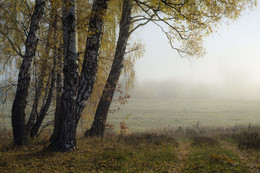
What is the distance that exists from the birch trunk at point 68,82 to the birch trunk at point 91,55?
0.61 meters

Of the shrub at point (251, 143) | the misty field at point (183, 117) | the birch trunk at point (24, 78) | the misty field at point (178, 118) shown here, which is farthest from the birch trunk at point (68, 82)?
the misty field at point (183, 117)

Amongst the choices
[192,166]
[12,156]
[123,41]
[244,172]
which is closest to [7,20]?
[123,41]

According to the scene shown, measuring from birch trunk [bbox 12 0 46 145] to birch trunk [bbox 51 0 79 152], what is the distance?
1.38 metres

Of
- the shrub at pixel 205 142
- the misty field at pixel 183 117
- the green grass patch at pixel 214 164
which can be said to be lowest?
the misty field at pixel 183 117

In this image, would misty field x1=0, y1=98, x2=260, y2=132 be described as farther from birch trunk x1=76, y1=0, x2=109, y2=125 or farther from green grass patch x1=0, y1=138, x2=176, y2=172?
green grass patch x1=0, y1=138, x2=176, y2=172

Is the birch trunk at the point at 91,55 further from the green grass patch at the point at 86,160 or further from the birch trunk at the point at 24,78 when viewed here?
the birch trunk at the point at 24,78

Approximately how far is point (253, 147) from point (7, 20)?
41.4 ft

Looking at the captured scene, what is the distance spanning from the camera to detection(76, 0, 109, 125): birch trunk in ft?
24.9

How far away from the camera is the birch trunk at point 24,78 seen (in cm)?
773

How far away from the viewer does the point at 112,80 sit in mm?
11195

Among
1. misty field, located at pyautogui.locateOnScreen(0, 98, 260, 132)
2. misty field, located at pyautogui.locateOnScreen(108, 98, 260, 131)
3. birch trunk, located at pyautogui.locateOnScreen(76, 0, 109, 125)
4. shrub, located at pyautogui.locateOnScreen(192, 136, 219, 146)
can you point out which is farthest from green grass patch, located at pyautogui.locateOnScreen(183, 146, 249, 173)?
misty field, located at pyautogui.locateOnScreen(108, 98, 260, 131)

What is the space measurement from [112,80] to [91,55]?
3.69 metres

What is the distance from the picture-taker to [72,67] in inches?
275

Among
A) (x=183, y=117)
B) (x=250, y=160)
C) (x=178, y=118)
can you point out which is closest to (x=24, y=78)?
A: (x=250, y=160)
